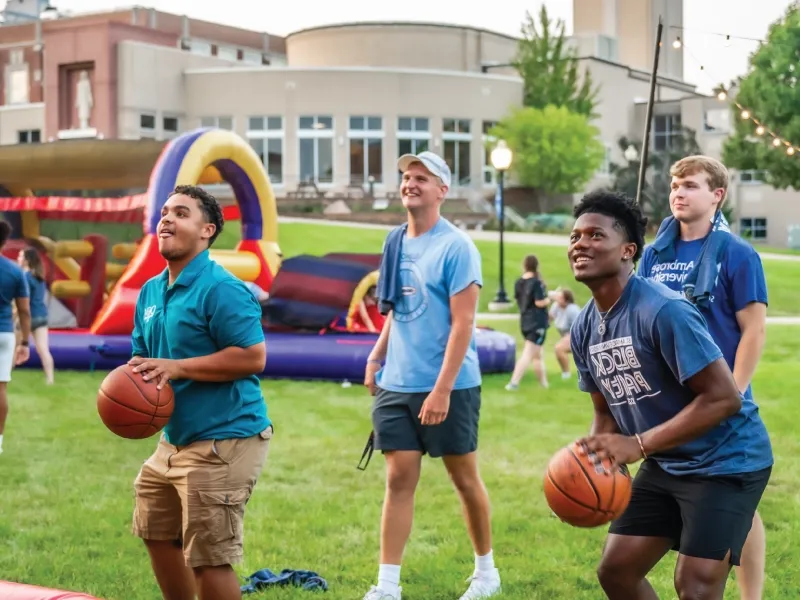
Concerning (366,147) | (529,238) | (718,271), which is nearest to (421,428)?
(718,271)

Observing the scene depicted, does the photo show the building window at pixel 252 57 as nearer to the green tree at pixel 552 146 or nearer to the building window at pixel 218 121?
the building window at pixel 218 121

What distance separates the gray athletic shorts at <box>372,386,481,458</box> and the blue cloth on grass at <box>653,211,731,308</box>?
50.1 inches

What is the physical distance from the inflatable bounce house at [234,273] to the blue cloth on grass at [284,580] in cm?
862

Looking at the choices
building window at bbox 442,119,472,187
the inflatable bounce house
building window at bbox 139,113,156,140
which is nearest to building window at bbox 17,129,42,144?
building window at bbox 139,113,156,140

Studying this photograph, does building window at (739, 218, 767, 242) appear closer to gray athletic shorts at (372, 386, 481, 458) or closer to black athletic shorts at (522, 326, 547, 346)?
black athletic shorts at (522, 326, 547, 346)

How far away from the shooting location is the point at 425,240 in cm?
562

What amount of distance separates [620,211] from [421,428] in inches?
80.9

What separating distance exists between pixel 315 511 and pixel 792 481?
3.70 metres

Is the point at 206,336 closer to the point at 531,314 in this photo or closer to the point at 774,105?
the point at 531,314

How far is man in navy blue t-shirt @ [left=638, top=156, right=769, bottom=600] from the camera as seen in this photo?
15.6 feet

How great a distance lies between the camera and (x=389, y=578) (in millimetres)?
5570

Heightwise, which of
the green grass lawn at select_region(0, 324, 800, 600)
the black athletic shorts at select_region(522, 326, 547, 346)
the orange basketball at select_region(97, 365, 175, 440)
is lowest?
the green grass lawn at select_region(0, 324, 800, 600)

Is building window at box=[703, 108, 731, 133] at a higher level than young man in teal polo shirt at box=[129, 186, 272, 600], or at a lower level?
higher

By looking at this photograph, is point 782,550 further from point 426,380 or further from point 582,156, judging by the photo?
point 582,156
